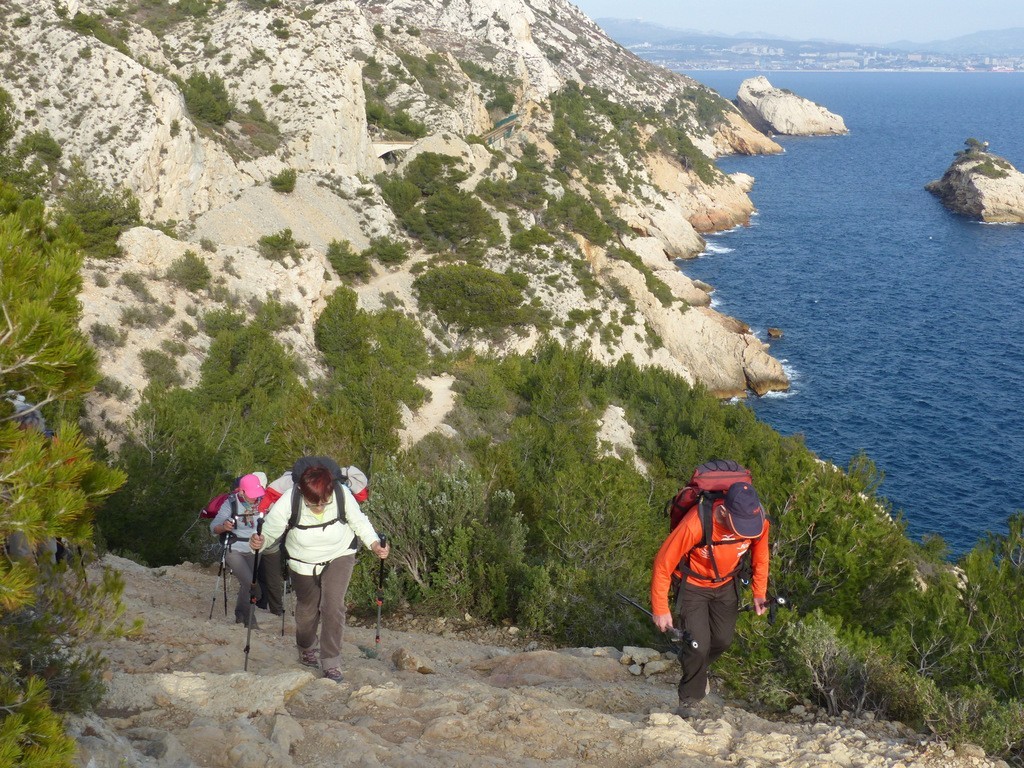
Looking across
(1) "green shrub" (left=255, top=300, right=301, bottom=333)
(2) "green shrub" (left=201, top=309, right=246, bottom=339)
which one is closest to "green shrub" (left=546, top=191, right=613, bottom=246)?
(1) "green shrub" (left=255, top=300, right=301, bottom=333)

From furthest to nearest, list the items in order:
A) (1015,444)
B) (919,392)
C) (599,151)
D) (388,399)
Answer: (599,151) → (919,392) → (1015,444) → (388,399)

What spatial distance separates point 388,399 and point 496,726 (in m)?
14.5

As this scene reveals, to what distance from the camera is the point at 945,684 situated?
752 centimetres

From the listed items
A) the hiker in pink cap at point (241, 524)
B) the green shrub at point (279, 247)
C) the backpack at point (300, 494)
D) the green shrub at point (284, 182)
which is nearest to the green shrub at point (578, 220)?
the green shrub at point (284, 182)

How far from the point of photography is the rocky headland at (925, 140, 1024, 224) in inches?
3223

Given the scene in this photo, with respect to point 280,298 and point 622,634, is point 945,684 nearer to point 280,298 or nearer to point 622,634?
point 622,634

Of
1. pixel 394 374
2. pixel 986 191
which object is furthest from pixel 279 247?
pixel 986 191

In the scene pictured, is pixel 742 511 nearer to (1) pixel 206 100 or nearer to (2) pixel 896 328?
(1) pixel 206 100

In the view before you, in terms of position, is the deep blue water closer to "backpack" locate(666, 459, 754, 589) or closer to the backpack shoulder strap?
"backpack" locate(666, 459, 754, 589)

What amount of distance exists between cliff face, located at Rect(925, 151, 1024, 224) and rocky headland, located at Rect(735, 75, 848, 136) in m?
61.3

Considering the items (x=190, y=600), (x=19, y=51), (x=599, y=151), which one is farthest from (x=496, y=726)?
(x=599, y=151)

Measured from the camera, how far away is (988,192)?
82312 millimetres

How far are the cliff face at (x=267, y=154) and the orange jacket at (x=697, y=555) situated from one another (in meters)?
16.5

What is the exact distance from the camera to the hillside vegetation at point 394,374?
4934 mm
